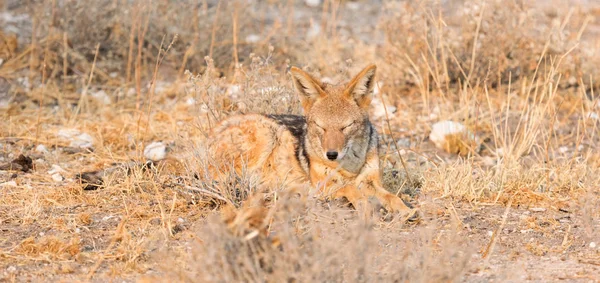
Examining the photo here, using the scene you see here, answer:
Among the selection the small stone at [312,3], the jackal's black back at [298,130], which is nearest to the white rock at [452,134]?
the jackal's black back at [298,130]

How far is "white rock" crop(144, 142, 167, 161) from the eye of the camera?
7445mm

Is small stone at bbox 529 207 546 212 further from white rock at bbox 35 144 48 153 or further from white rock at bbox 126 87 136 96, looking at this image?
white rock at bbox 126 87 136 96

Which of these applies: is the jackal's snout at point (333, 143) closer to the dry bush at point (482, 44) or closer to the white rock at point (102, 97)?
the dry bush at point (482, 44)

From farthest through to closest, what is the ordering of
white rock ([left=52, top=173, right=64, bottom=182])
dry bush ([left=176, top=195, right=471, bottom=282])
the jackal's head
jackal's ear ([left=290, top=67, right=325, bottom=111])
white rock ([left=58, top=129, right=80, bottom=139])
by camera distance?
white rock ([left=58, top=129, right=80, bottom=139]) < white rock ([left=52, top=173, right=64, bottom=182]) < jackal's ear ([left=290, top=67, right=325, bottom=111]) < the jackal's head < dry bush ([left=176, top=195, right=471, bottom=282])

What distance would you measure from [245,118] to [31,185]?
1835 millimetres

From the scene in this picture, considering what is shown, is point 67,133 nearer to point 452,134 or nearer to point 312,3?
point 452,134

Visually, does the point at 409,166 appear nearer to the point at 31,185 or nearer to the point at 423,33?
the point at 423,33

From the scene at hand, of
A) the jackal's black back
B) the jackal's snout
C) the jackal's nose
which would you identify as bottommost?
the jackal's black back

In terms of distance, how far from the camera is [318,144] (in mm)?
5848

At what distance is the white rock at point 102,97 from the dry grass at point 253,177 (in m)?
0.05

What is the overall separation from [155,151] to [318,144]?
7.50ft

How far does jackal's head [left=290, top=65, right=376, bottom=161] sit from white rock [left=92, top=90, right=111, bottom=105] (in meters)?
3.71

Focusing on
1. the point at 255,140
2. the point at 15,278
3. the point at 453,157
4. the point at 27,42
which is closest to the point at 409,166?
the point at 453,157

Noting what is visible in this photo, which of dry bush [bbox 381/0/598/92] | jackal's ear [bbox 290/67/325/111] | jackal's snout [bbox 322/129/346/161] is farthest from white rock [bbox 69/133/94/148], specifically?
dry bush [bbox 381/0/598/92]
